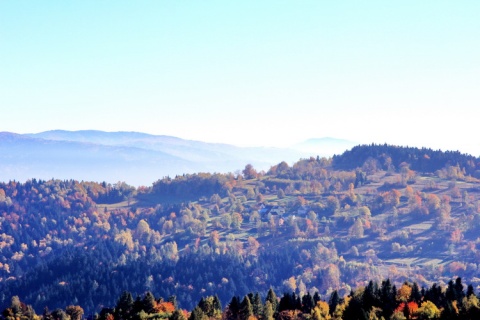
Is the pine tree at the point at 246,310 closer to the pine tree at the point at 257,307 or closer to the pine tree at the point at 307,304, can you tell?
the pine tree at the point at 257,307

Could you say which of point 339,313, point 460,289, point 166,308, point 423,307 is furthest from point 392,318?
point 166,308

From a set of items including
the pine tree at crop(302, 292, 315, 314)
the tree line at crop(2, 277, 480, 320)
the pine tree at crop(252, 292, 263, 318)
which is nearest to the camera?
the tree line at crop(2, 277, 480, 320)

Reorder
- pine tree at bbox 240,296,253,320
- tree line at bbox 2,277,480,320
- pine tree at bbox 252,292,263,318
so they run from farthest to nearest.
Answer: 1. pine tree at bbox 252,292,263,318
2. pine tree at bbox 240,296,253,320
3. tree line at bbox 2,277,480,320

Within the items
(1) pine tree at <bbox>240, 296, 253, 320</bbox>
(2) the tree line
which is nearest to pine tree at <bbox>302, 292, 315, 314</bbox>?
(2) the tree line

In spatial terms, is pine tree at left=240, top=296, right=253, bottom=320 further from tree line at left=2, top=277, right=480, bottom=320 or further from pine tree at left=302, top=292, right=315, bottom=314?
pine tree at left=302, top=292, right=315, bottom=314

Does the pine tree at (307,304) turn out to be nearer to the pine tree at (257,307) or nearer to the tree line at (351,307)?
the tree line at (351,307)

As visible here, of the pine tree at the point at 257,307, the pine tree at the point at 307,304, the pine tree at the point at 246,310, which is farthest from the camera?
the pine tree at the point at 307,304

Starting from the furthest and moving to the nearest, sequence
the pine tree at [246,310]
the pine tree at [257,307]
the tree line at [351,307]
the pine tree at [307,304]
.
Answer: the pine tree at [307,304] < the pine tree at [257,307] < the pine tree at [246,310] < the tree line at [351,307]

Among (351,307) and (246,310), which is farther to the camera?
(246,310)

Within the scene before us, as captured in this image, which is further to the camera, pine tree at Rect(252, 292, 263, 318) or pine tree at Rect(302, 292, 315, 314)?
pine tree at Rect(302, 292, 315, 314)

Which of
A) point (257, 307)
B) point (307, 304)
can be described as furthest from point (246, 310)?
point (307, 304)

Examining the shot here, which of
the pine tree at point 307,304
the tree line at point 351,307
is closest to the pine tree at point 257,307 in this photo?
the tree line at point 351,307

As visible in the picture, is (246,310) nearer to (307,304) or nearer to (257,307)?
(257,307)

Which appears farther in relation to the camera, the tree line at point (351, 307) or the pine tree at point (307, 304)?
the pine tree at point (307, 304)
